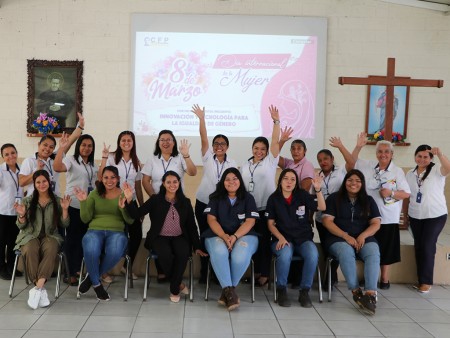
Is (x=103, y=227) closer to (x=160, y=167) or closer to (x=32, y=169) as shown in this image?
(x=160, y=167)

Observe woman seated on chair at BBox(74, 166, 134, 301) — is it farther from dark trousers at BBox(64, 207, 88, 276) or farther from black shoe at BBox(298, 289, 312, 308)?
black shoe at BBox(298, 289, 312, 308)

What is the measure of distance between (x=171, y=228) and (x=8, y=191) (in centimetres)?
142

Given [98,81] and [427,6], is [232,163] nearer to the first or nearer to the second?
[98,81]

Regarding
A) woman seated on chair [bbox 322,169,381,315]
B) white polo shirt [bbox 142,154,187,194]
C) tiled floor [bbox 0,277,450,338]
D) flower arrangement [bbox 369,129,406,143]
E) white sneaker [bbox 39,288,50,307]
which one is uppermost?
flower arrangement [bbox 369,129,406,143]

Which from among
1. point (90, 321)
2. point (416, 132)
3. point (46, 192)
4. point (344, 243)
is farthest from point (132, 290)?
point (416, 132)

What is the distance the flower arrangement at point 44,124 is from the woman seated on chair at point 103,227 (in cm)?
364

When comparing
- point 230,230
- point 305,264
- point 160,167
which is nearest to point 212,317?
point 230,230

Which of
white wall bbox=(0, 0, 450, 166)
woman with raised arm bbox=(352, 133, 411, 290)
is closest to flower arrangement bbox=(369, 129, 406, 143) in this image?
white wall bbox=(0, 0, 450, 166)

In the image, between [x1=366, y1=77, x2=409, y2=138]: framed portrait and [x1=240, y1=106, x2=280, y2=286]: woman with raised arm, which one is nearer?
[x1=240, y1=106, x2=280, y2=286]: woman with raised arm

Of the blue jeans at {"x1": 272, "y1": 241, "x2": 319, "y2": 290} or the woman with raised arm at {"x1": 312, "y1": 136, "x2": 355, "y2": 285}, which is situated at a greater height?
the woman with raised arm at {"x1": 312, "y1": 136, "x2": 355, "y2": 285}

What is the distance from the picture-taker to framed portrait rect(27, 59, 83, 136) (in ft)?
23.8

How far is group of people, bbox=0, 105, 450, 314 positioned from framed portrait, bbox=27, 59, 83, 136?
3289 millimetres

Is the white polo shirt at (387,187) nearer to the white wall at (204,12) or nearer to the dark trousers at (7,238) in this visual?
the dark trousers at (7,238)

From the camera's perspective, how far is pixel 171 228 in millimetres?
3871
